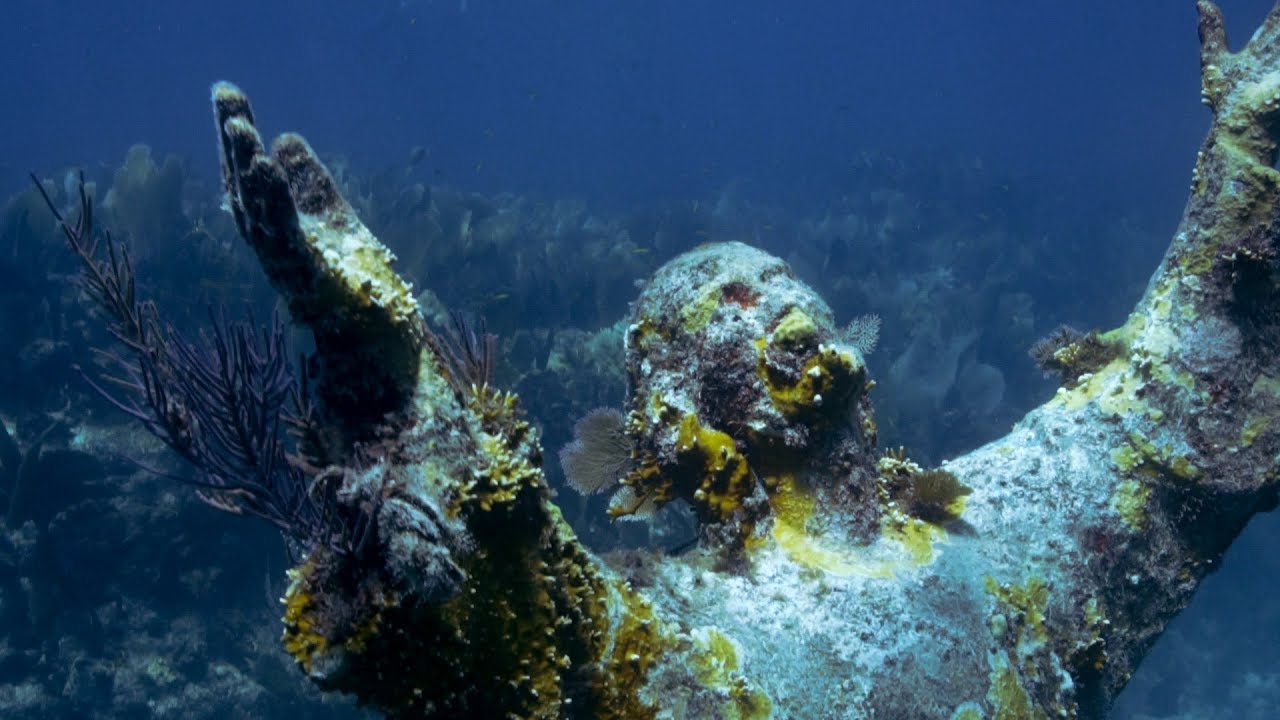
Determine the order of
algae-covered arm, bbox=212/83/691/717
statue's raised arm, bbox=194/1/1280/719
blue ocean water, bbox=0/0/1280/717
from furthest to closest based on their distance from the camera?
blue ocean water, bbox=0/0/1280/717 < statue's raised arm, bbox=194/1/1280/719 < algae-covered arm, bbox=212/83/691/717

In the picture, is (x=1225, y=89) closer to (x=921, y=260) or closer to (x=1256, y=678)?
(x=1256, y=678)

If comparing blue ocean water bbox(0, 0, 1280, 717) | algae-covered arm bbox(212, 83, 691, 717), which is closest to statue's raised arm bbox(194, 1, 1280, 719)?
algae-covered arm bbox(212, 83, 691, 717)

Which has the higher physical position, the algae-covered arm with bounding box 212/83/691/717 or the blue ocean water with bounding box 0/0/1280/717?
the blue ocean water with bounding box 0/0/1280/717

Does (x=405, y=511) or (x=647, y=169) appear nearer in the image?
(x=405, y=511)

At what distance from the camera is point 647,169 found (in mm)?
47188

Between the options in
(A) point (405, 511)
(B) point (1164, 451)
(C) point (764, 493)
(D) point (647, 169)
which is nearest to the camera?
(A) point (405, 511)

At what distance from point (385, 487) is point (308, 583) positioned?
310mm

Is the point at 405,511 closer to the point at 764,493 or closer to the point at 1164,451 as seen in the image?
the point at 764,493

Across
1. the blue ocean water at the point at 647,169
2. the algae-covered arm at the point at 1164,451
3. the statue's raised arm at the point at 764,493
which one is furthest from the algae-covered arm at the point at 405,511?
the blue ocean water at the point at 647,169

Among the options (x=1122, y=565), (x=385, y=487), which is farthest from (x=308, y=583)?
(x=1122, y=565)

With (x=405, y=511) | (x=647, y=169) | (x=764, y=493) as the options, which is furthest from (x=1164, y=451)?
(x=647, y=169)

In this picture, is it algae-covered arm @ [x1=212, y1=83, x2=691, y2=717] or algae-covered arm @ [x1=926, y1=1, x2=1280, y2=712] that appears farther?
algae-covered arm @ [x1=926, y1=1, x2=1280, y2=712]

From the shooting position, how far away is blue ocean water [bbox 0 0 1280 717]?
8.58 m

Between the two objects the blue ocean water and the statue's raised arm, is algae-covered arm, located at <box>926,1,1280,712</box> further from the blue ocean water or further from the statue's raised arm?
the blue ocean water
